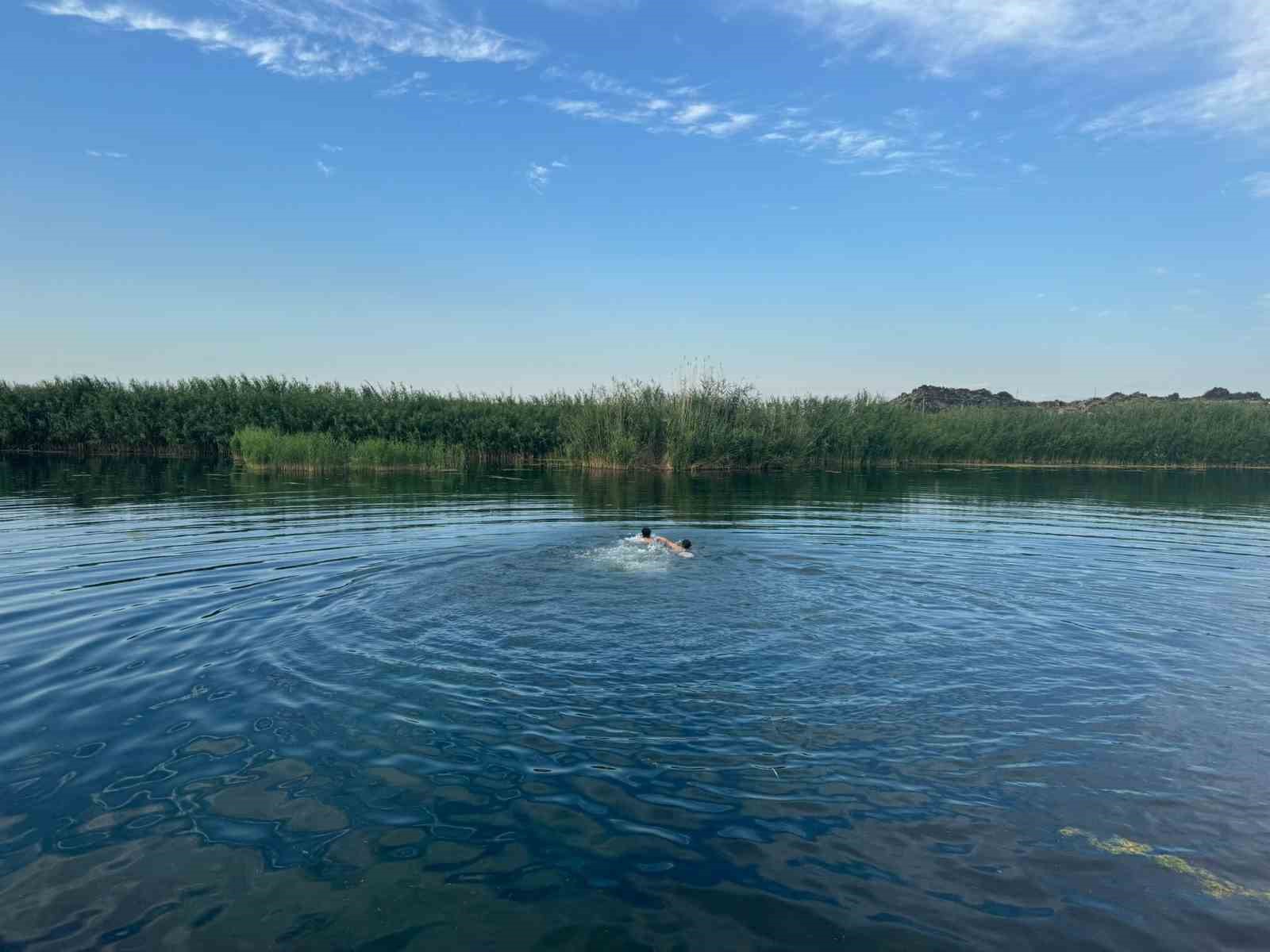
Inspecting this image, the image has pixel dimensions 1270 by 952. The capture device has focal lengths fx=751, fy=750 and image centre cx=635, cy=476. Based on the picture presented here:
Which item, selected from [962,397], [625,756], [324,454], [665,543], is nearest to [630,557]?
[665,543]

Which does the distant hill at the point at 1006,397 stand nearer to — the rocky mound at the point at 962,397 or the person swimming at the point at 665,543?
the rocky mound at the point at 962,397

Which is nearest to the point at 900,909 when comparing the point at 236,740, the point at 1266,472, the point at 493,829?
the point at 493,829

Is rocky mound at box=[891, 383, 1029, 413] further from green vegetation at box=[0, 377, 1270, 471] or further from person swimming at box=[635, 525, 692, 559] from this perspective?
person swimming at box=[635, 525, 692, 559]

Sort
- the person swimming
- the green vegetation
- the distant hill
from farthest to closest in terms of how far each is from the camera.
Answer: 1. the distant hill
2. the green vegetation
3. the person swimming

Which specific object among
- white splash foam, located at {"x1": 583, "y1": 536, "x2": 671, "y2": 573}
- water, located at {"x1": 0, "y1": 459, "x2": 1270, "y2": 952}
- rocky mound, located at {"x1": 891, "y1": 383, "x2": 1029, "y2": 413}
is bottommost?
water, located at {"x1": 0, "y1": 459, "x2": 1270, "y2": 952}

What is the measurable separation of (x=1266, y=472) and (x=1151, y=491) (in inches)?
1073

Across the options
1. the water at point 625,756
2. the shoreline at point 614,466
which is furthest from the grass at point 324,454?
the water at point 625,756

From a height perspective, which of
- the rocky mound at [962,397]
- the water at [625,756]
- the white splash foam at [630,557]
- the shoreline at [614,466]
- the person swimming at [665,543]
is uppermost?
the rocky mound at [962,397]

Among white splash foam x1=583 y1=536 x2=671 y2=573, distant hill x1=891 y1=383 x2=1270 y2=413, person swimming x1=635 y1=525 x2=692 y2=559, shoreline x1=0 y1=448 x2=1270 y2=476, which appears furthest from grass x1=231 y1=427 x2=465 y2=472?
distant hill x1=891 y1=383 x2=1270 y2=413

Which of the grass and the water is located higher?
the grass

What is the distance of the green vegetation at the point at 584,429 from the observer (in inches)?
1743

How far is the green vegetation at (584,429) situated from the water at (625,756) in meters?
29.8

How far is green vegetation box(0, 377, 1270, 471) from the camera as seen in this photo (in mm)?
44281

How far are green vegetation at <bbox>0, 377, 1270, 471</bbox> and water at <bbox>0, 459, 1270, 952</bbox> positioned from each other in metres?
29.8
